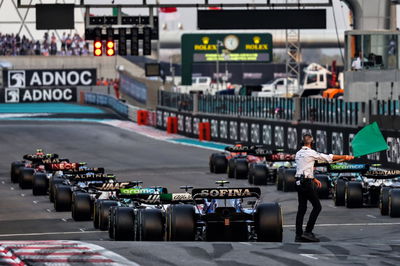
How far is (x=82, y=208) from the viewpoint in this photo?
22.7 metres

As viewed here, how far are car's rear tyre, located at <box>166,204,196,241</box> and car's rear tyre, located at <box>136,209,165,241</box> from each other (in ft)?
0.87

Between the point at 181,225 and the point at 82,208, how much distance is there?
559 centimetres

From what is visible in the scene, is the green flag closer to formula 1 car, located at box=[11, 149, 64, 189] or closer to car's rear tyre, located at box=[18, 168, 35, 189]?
formula 1 car, located at box=[11, 149, 64, 189]

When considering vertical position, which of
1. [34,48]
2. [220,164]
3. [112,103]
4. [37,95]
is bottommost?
[112,103]

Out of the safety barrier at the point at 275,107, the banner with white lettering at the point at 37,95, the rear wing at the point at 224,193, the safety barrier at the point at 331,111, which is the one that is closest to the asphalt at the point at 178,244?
the rear wing at the point at 224,193

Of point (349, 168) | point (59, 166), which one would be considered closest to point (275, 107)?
point (59, 166)

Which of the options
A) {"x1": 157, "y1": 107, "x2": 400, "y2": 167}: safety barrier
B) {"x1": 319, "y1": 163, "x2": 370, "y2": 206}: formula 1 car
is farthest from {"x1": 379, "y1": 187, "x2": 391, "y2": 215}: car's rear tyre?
{"x1": 157, "y1": 107, "x2": 400, "y2": 167}: safety barrier

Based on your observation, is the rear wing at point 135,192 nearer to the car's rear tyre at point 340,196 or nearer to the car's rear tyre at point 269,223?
the car's rear tyre at point 269,223

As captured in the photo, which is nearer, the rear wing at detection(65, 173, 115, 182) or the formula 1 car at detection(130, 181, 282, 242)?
the formula 1 car at detection(130, 181, 282, 242)

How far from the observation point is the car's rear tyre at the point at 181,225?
1744 cm

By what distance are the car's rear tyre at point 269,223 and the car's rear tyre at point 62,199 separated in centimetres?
815

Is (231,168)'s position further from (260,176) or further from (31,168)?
(31,168)

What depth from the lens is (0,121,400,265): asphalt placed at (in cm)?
1504

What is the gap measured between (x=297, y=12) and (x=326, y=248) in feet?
83.5
